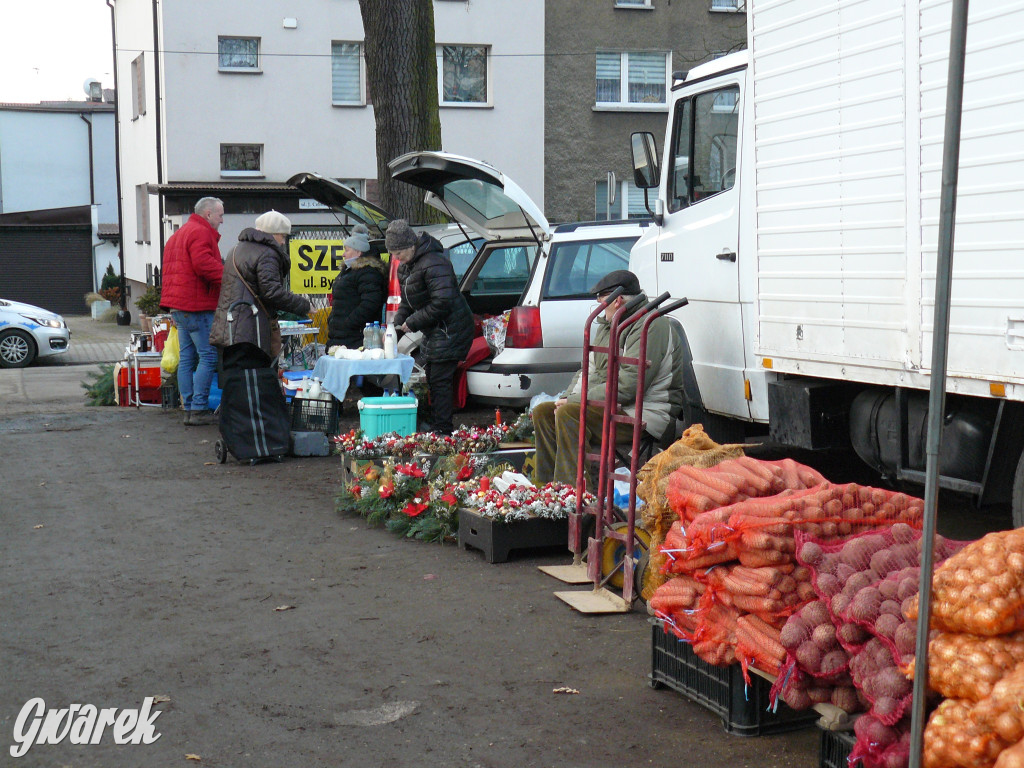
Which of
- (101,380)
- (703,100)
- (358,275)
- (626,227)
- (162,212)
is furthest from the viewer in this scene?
(162,212)

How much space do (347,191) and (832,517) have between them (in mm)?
9685

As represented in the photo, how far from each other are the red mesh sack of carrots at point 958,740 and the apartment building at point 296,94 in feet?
78.3

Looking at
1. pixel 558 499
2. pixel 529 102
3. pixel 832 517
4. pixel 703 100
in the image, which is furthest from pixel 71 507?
pixel 529 102

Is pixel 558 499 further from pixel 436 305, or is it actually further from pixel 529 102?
pixel 529 102

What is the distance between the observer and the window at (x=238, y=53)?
27797 millimetres

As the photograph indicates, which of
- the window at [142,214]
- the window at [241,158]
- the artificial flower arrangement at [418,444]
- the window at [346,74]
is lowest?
the artificial flower arrangement at [418,444]

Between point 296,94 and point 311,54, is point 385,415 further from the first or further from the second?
point 311,54

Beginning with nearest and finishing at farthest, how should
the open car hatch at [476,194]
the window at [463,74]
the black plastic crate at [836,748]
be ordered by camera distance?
1. the black plastic crate at [836,748]
2. the open car hatch at [476,194]
3. the window at [463,74]

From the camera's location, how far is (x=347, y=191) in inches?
510

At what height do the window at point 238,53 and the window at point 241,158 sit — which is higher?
the window at point 238,53

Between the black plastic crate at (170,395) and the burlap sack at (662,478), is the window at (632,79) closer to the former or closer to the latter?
the black plastic crate at (170,395)

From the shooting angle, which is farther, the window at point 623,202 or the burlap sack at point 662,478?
the window at point 623,202

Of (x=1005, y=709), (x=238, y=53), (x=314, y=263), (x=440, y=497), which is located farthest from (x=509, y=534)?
(x=238, y=53)

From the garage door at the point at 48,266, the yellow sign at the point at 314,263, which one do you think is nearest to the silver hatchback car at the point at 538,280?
the yellow sign at the point at 314,263
